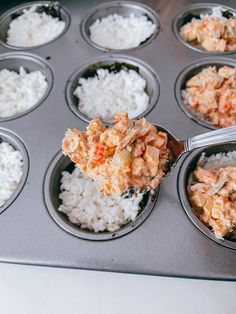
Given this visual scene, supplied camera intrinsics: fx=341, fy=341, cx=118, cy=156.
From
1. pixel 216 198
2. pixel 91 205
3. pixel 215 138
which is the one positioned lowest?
pixel 91 205

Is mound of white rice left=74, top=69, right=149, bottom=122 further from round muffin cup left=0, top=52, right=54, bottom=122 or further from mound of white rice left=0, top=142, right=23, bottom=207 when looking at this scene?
mound of white rice left=0, top=142, right=23, bottom=207

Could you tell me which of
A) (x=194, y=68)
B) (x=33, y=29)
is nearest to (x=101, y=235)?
(x=194, y=68)

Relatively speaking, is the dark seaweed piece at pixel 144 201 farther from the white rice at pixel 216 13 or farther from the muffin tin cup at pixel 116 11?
the white rice at pixel 216 13

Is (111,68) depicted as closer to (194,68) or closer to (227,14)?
(194,68)

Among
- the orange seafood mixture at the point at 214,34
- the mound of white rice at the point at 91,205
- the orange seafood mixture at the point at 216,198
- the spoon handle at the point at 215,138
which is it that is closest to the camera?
the spoon handle at the point at 215,138

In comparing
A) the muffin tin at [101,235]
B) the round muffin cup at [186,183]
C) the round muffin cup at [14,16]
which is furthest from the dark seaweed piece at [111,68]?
the round muffin cup at [186,183]

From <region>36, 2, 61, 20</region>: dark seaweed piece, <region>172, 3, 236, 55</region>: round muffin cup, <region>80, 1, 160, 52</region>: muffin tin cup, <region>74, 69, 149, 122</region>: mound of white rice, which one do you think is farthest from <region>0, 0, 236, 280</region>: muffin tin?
<region>36, 2, 61, 20</region>: dark seaweed piece
